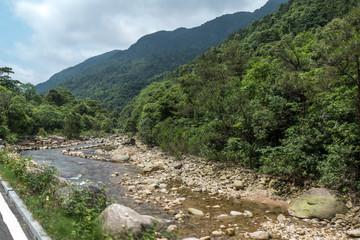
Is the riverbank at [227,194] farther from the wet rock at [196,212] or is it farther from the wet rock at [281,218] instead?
the wet rock at [196,212]

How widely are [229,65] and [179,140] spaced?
39.0 feet

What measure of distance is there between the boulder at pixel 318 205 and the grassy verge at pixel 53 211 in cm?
541

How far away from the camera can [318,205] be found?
711 cm

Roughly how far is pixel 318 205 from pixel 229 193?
140 inches

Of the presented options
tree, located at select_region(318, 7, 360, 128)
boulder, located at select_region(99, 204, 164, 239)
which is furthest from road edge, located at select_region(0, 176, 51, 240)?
tree, located at select_region(318, 7, 360, 128)

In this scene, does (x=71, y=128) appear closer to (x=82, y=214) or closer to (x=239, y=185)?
(x=239, y=185)

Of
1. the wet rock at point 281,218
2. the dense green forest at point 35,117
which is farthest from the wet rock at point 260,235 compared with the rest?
the dense green forest at point 35,117

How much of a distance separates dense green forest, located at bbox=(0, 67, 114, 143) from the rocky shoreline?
23.2m

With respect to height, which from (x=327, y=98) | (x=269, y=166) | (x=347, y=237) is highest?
(x=327, y=98)

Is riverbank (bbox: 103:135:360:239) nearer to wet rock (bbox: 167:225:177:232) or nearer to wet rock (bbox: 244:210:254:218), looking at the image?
wet rock (bbox: 244:210:254:218)

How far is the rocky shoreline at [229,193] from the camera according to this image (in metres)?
6.14

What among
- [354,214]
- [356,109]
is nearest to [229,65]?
[356,109]

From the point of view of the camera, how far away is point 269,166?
10.0 meters

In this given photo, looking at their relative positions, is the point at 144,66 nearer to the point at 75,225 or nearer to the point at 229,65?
the point at 229,65
